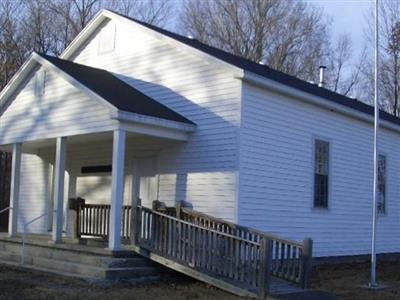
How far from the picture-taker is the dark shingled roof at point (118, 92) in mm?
14062

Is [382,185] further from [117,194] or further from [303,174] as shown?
[117,194]

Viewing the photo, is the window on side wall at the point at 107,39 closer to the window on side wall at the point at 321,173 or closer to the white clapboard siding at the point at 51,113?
the white clapboard siding at the point at 51,113

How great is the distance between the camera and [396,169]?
826 inches

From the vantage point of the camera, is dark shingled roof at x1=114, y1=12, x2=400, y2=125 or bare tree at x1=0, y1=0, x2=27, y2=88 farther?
bare tree at x1=0, y1=0, x2=27, y2=88

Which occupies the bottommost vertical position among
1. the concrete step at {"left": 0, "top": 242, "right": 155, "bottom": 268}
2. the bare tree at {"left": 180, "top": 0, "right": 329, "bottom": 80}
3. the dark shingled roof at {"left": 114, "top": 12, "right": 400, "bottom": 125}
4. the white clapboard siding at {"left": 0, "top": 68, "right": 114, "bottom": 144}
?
the concrete step at {"left": 0, "top": 242, "right": 155, "bottom": 268}

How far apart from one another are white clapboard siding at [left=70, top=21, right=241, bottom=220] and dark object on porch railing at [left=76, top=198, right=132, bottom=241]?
1.24m

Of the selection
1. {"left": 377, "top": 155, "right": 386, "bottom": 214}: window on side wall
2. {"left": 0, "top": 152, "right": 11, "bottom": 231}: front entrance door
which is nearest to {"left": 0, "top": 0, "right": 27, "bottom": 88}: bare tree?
{"left": 0, "top": 152, "right": 11, "bottom": 231}: front entrance door

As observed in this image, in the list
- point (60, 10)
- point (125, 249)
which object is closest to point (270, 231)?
point (125, 249)

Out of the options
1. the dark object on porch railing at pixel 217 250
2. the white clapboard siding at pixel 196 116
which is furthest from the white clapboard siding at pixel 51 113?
the white clapboard siding at pixel 196 116

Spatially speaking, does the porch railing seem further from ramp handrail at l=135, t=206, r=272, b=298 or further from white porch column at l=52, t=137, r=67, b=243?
ramp handrail at l=135, t=206, r=272, b=298

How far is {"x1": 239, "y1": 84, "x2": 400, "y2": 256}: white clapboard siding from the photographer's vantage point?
48.1 feet

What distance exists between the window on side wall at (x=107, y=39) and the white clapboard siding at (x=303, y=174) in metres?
5.42

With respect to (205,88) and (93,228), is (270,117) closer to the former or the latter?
(205,88)

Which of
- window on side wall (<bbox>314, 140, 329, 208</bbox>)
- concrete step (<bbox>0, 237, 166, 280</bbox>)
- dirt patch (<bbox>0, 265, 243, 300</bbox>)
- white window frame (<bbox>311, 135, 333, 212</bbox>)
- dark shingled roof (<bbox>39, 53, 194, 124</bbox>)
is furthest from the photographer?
window on side wall (<bbox>314, 140, 329, 208</bbox>)
